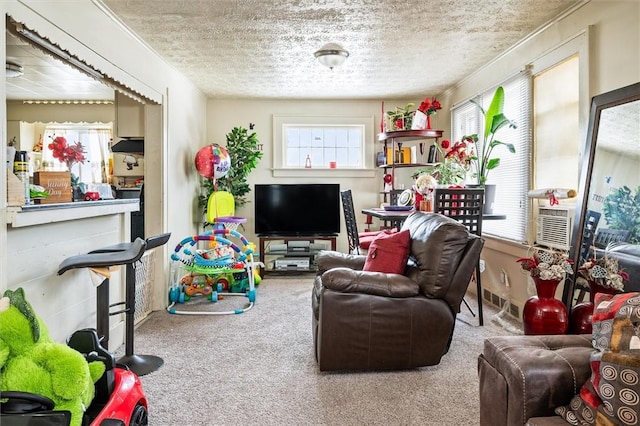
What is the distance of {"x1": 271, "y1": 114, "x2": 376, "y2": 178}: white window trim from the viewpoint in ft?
20.2

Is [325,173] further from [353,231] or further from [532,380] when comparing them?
[532,380]

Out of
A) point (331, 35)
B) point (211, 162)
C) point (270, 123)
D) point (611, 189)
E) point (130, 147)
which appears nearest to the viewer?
point (611, 189)

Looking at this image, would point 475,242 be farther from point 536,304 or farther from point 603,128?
point 603,128

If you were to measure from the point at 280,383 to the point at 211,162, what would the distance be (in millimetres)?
3127

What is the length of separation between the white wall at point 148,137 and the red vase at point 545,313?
242 centimetres

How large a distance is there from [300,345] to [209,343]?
0.69 meters

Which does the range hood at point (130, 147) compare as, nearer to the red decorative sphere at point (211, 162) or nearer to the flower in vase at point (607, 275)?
the red decorative sphere at point (211, 162)

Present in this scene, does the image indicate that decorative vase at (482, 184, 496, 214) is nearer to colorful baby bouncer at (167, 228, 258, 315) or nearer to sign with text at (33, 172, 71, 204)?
colorful baby bouncer at (167, 228, 258, 315)

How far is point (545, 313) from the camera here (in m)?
1.95

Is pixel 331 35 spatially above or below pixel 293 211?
above

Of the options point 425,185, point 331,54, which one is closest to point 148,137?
point 331,54

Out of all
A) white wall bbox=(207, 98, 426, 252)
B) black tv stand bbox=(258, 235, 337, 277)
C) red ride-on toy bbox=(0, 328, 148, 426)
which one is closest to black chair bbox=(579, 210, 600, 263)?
red ride-on toy bbox=(0, 328, 148, 426)

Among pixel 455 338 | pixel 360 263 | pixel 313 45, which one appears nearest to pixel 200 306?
pixel 360 263

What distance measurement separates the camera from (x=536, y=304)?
2.00m
